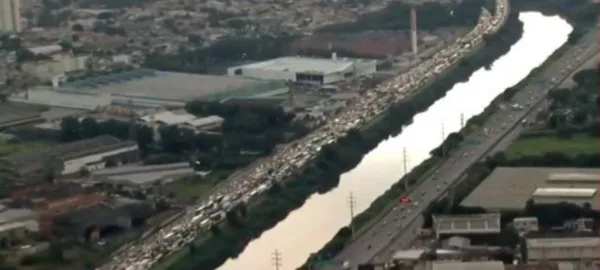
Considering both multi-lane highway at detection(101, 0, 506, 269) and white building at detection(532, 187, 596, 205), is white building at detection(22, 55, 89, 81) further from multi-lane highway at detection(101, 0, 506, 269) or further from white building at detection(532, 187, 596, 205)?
white building at detection(532, 187, 596, 205)

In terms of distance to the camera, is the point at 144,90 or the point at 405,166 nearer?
the point at 405,166

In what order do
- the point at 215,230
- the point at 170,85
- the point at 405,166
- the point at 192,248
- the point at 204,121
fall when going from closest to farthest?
the point at 192,248
the point at 215,230
the point at 405,166
the point at 204,121
the point at 170,85

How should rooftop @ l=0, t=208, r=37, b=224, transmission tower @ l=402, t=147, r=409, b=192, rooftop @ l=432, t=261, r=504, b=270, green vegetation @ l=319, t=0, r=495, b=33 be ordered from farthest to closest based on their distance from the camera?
green vegetation @ l=319, t=0, r=495, b=33, transmission tower @ l=402, t=147, r=409, b=192, rooftop @ l=0, t=208, r=37, b=224, rooftop @ l=432, t=261, r=504, b=270

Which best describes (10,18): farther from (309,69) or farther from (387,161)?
(387,161)

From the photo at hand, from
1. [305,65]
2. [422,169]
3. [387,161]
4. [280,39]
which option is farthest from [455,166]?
[280,39]

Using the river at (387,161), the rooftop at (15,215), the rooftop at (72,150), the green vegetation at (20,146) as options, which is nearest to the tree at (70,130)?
the green vegetation at (20,146)

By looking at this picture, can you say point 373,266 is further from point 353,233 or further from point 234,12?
point 234,12

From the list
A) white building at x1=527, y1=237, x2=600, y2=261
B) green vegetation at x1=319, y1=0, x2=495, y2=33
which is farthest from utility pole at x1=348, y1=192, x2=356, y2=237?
green vegetation at x1=319, y1=0, x2=495, y2=33
